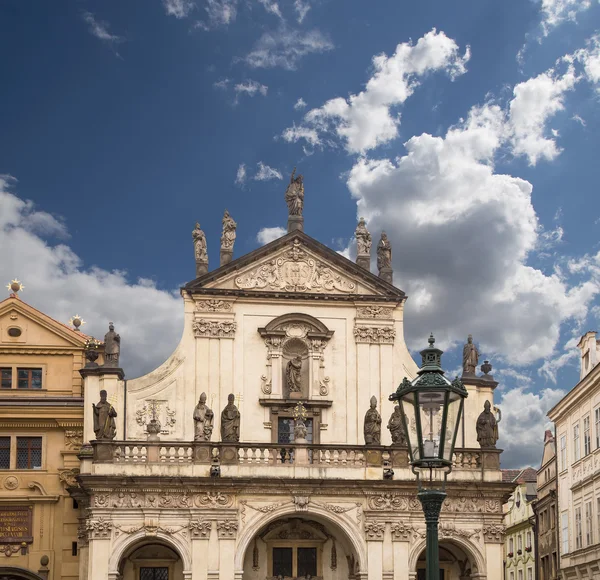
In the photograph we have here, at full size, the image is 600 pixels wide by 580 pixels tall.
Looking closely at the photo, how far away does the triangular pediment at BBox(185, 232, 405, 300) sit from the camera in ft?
133

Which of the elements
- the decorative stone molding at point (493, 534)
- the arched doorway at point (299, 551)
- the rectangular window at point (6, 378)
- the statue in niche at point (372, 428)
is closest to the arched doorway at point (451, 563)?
the decorative stone molding at point (493, 534)

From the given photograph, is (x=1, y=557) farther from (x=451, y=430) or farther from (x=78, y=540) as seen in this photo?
(x=451, y=430)

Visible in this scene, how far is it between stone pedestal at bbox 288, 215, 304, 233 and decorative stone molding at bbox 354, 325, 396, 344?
175 inches

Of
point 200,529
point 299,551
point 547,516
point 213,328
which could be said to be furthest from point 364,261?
point 547,516

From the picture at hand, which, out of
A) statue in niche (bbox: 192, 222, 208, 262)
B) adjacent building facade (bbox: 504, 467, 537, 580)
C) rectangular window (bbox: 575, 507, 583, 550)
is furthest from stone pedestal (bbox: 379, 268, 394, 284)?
adjacent building facade (bbox: 504, 467, 537, 580)

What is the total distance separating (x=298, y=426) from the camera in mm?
37594

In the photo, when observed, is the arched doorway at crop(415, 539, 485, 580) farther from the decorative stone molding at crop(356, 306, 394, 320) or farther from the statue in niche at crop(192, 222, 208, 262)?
the statue in niche at crop(192, 222, 208, 262)

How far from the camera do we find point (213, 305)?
40.1m

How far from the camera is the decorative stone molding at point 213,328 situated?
3975cm

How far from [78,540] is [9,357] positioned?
814cm

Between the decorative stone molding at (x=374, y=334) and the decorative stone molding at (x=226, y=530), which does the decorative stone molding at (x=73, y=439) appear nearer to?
the decorative stone molding at (x=226, y=530)

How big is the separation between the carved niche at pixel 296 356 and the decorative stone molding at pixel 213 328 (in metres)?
1.09

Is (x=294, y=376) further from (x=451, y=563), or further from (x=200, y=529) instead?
(x=451, y=563)

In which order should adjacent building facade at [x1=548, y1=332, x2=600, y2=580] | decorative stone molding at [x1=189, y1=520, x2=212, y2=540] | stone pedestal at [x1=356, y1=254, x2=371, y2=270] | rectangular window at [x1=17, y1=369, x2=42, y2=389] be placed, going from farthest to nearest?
adjacent building facade at [x1=548, y1=332, x2=600, y2=580], rectangular window at [x1=17, y1=369, x2=42, y2=389], stone pedestal at [x1=356, y1=254, x2=371, y2=270], decorative stone molding at [x1=189, y1=520, x2=212, y2=540]
